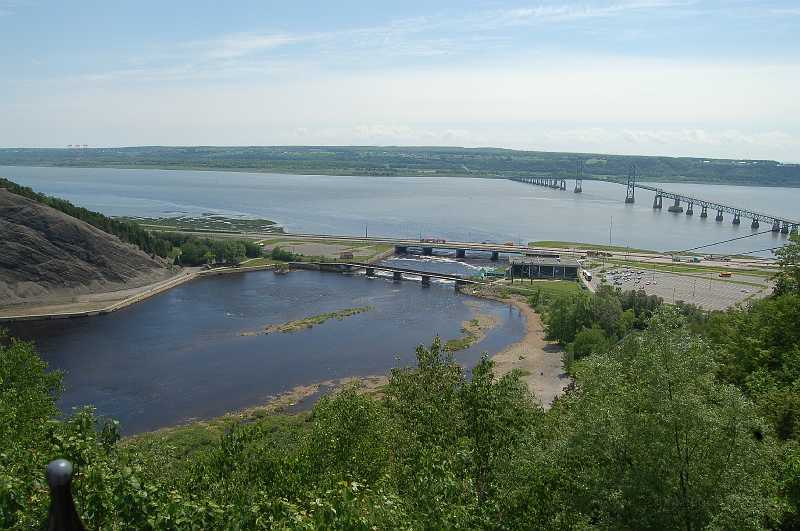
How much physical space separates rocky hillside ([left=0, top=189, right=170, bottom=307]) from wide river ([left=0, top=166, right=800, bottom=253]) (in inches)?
1277

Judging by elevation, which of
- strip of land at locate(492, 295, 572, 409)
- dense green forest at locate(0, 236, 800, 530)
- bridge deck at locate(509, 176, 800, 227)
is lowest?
strip of land at locate(492, 295, 572, 409)

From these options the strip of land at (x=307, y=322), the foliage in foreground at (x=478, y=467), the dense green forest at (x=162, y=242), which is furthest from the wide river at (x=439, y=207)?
the foliage in foreground at (x=478, y=467)

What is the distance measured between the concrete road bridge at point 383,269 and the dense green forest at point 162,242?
5767 mm

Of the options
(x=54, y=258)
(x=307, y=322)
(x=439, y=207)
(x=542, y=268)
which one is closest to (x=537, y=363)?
(x=307, y=322)

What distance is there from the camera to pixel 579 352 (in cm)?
3100

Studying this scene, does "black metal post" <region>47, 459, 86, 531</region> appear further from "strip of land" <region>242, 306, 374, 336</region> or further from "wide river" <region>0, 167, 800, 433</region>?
"strip of land" <region>242, 306, 374, 336</region>

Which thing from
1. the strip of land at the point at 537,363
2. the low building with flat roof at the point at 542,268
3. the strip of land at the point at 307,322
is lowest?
the strip of land at the point at 307,322

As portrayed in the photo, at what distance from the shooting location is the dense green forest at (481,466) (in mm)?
5582

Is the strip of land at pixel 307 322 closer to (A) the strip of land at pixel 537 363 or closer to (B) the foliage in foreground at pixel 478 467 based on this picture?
(A) the strip of land at pixel 537 363

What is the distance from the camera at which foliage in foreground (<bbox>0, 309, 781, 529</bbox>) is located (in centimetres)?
556

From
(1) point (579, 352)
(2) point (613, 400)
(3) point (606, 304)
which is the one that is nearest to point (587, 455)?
(2) point (613, 400)

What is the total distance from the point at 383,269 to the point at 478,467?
48.2 meters

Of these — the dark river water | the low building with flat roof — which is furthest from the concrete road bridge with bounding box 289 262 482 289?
the low building with flat roof

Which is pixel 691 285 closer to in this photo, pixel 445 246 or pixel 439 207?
pixel 445 246
